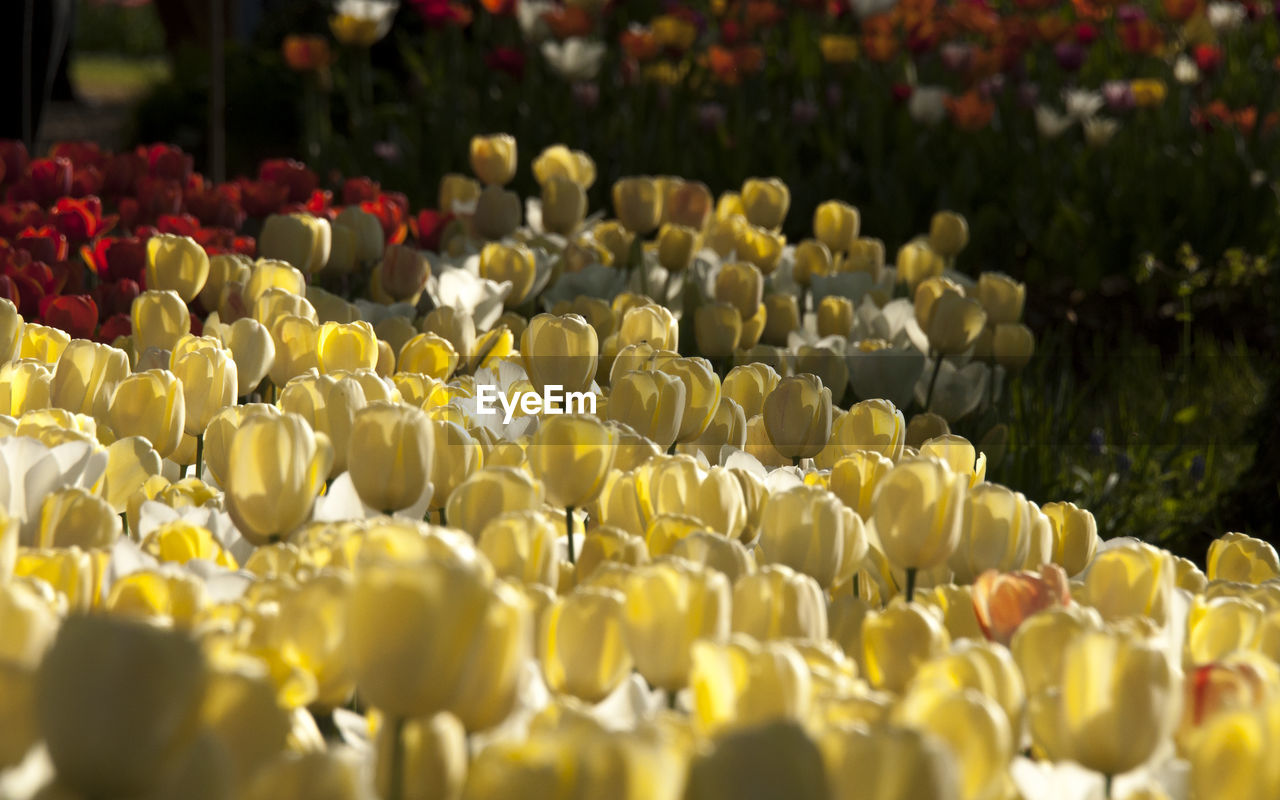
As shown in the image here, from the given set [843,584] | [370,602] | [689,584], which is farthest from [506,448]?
[370,602]

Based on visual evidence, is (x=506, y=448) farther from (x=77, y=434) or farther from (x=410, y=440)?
(x=77, y=434)

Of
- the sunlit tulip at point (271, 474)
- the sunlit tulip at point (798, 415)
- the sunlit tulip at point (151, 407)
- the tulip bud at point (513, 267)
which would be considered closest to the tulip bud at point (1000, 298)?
the tulip bud at point (513, 267)

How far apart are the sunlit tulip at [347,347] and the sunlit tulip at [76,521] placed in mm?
591

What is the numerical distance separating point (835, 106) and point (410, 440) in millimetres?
4925

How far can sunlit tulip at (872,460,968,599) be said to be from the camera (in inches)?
40.9

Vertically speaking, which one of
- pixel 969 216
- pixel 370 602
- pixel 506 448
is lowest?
pixel 969 216

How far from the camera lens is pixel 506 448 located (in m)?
1.23

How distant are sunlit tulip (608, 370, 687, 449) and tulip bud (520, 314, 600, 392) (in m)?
0.19

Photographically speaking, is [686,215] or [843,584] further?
[686,215]

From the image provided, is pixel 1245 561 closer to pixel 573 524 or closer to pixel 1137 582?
pixel 1137 582

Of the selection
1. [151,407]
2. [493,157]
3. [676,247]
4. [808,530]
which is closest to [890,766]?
[808,530]

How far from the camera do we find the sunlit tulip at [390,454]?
41.5 inches

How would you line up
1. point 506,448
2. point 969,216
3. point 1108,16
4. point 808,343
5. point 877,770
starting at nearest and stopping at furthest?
point 877,770, point 506,448, point 808,343, point 969,216, point 1108,16

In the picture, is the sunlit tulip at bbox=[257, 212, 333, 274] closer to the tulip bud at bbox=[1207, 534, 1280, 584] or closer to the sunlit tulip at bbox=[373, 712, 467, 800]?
the tulip bud at bbox=[1207, 534, 1280, 584]
